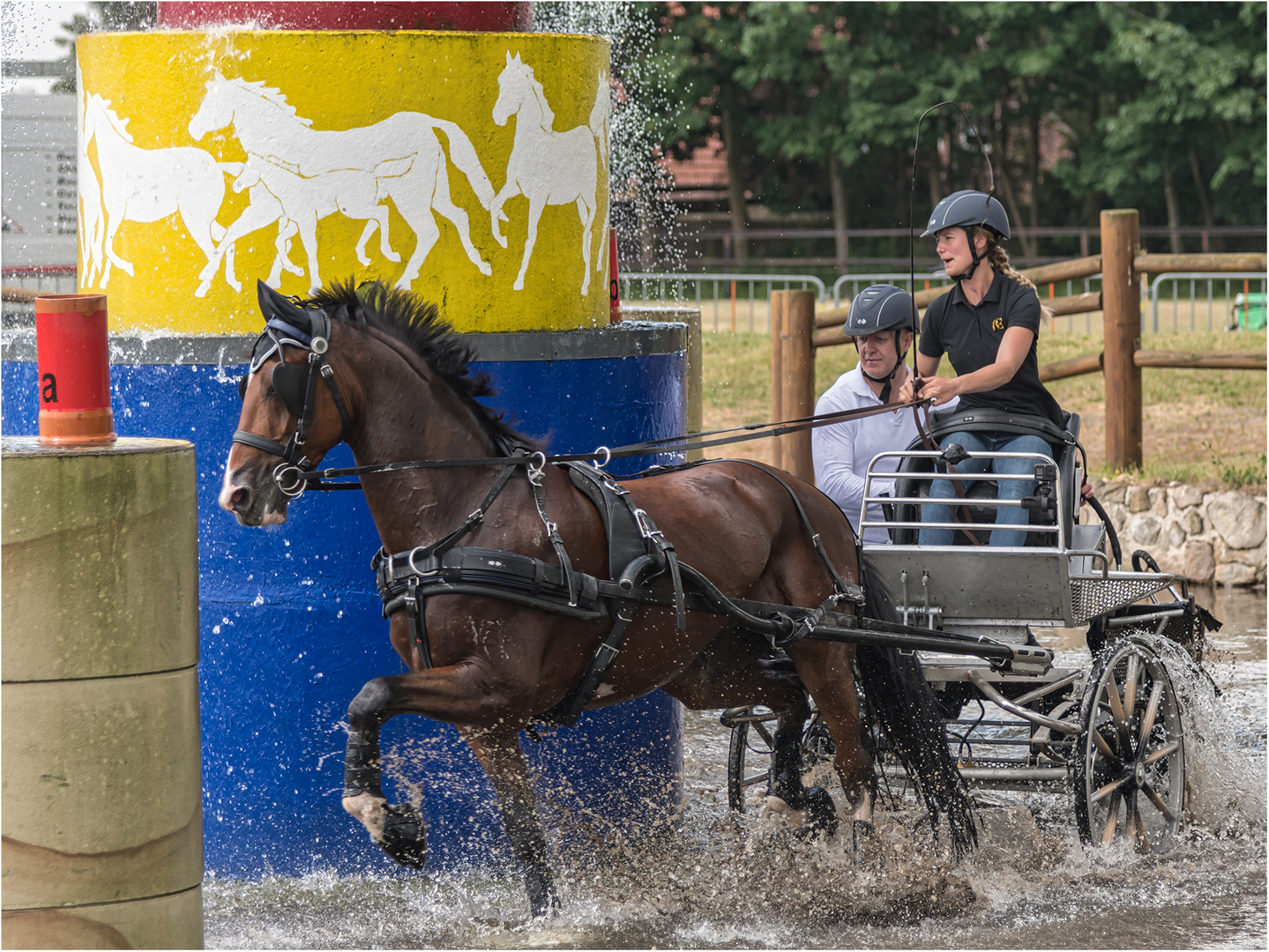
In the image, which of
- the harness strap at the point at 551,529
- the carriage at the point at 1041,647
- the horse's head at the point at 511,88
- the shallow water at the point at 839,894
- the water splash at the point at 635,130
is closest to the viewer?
the harness strap at the point at 551,529

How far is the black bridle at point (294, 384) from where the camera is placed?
4438mm

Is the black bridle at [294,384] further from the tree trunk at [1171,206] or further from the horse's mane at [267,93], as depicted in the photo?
the tree trunk at [1171,206]

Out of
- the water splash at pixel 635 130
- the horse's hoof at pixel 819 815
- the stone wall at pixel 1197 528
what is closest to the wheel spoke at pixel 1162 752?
the horse's hoof at pixel 819 815

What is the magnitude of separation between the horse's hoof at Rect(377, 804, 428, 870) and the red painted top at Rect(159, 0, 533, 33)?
9.58 ft

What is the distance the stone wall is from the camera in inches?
404

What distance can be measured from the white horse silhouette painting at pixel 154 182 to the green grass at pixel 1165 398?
703 centimetres

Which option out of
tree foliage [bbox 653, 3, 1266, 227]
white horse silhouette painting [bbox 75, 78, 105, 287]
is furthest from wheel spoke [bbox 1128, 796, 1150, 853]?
tree foliage [bbox 653, 3, 1266, 227]

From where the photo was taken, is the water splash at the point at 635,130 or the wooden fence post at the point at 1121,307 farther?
the wooden fence post at the point at 1121,307

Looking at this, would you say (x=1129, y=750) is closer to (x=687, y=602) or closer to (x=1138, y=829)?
(x=1138, y=829)

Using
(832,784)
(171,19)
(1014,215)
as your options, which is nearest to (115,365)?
(171,19)

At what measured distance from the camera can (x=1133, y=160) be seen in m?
29.8

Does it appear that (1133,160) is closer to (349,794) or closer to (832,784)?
(832,784)

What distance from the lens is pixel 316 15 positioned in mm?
5734

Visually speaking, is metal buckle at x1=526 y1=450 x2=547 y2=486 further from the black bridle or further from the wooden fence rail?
the wooden fence rail
